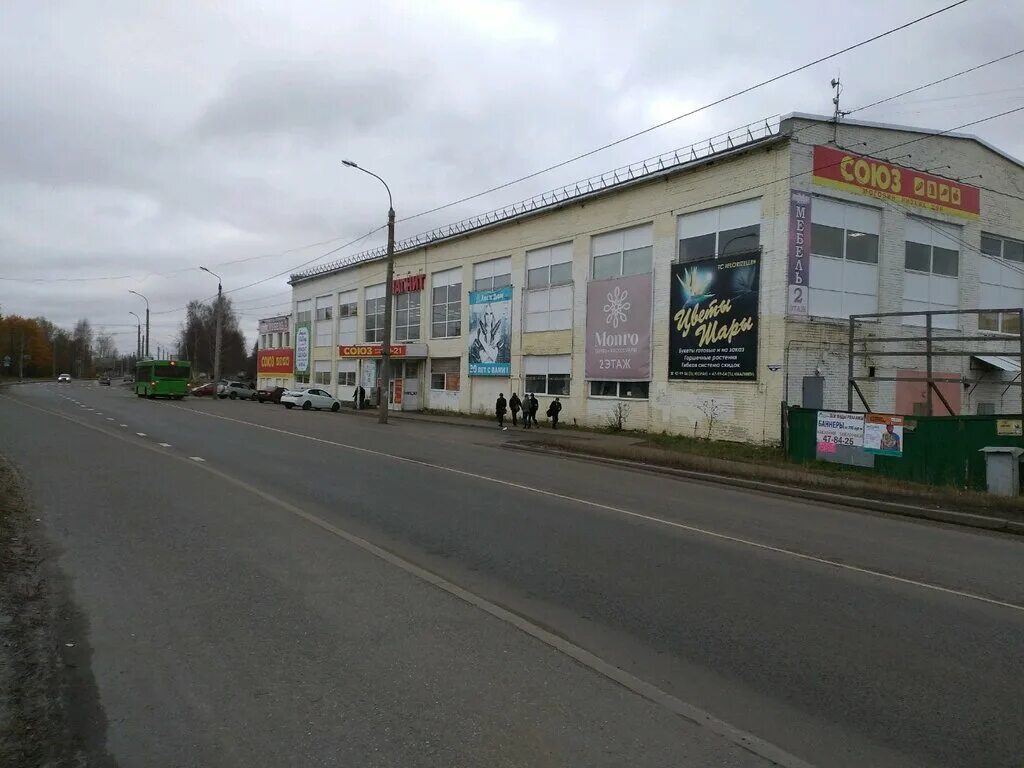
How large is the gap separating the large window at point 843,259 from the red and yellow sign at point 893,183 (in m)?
0.69

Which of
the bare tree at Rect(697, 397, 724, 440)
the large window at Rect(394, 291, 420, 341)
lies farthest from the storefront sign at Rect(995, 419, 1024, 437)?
the large window at Rect(394, 291, 420, 341)

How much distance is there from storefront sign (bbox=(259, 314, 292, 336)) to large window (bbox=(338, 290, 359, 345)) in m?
11.3

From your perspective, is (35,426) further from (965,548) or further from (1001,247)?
(1001,247)

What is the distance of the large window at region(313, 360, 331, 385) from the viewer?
54.8 metres

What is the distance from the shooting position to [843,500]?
538 inches

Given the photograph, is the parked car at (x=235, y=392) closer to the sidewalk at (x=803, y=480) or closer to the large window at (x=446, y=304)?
the large window at (x=446, y=304)

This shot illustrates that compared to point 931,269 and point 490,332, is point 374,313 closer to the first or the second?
point 490,332

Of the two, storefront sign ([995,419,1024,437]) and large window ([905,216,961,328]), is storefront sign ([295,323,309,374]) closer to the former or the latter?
large window ([905,216,961,328])

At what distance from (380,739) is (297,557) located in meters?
4.06

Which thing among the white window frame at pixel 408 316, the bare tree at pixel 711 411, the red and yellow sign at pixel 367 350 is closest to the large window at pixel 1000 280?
the bare tree at pixel 711 411

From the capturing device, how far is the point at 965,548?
9.72 metres

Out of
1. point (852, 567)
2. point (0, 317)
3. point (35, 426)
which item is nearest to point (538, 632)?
point (852, 567)

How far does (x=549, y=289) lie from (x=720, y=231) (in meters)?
9.62

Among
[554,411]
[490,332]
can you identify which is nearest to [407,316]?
[490,332]
